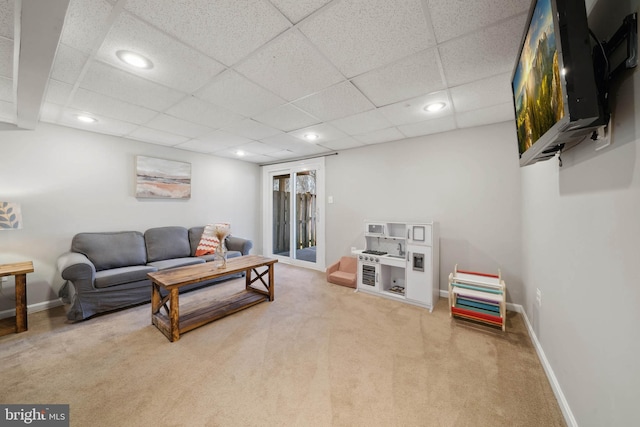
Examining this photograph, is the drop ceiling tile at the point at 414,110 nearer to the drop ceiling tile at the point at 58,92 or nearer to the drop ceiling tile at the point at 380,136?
the drop ceiling tile at the point at 380,136

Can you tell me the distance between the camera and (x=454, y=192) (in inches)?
135

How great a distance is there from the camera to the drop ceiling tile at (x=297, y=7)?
1312 millimetres

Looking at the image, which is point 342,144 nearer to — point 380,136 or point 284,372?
point 380,136

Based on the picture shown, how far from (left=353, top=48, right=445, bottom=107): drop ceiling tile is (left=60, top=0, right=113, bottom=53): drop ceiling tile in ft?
5.77

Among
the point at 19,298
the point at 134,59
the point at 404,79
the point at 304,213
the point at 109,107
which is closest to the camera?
the point at 134,59

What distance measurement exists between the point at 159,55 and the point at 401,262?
3.45 meters

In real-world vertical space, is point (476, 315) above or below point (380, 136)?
below

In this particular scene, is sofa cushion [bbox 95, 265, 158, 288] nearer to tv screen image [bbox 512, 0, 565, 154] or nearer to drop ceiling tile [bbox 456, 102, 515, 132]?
tv screen image [bbox 512, 0, 565, 154]

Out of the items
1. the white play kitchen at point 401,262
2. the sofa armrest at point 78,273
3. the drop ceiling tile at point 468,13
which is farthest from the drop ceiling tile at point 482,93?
the sofa armrest at point 78,273

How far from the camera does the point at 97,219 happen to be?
3545 millimetres

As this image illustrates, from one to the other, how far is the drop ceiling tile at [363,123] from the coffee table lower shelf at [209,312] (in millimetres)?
2682

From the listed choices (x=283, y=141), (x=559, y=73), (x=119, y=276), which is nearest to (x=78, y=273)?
(x=119, y=276)

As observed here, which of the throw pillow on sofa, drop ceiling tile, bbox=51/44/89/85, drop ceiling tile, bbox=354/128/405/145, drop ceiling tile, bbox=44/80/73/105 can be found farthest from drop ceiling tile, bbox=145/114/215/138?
drop ceiling tile, bbox=354/128/405/145

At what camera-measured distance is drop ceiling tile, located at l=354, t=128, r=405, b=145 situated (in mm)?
3469
